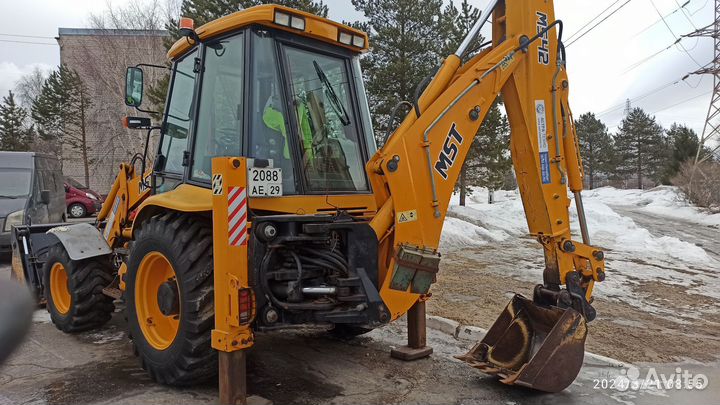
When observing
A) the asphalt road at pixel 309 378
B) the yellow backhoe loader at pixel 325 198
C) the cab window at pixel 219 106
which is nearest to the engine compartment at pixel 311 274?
the yellow backhoe loader at pixel 325 198

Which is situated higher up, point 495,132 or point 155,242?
point 495,132

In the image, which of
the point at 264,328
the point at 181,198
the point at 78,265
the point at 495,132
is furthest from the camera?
the point at 495,132

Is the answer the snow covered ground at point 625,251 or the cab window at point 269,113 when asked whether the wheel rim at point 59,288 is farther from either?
the snow covered ground at point 625,251

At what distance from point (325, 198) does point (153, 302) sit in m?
1.76

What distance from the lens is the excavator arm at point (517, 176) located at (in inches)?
145

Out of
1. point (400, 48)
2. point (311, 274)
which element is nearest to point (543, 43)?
point (311, 274)

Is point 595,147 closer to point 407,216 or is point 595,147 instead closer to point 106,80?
point 106,80

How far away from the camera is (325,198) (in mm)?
4152

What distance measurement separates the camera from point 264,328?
142 inches

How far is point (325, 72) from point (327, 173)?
0.92 meters

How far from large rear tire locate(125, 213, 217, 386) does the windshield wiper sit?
1.50 m

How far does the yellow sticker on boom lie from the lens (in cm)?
367

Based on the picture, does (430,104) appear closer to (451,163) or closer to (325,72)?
(451,163)

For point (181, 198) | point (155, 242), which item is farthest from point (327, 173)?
point (155, 242)
